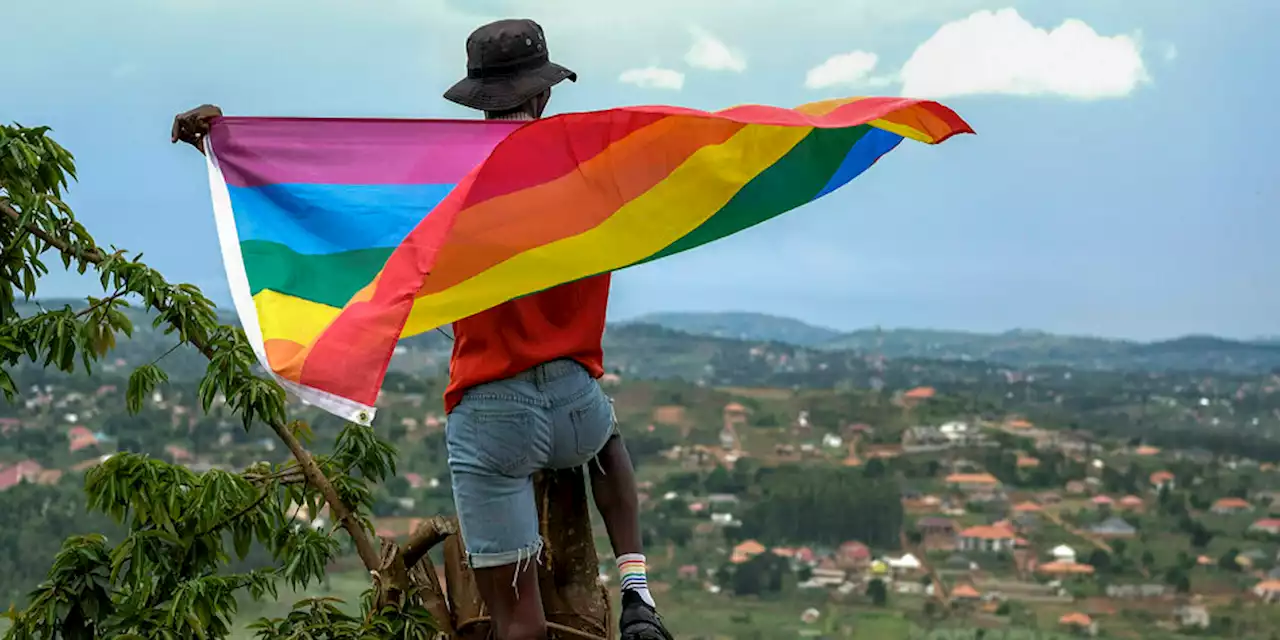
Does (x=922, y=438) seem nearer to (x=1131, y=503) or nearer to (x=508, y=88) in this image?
(x=1131, y=503)

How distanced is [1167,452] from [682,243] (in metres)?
51.8

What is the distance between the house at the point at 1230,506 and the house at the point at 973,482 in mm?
7261

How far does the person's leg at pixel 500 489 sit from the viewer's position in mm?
4070

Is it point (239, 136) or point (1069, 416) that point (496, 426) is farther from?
point (1069, 416)

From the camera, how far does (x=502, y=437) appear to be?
406 centimetres

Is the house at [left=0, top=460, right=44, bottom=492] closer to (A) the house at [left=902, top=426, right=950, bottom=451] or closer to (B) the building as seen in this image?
(A) the house at [left=902, top=426, right=950, bottom=451]

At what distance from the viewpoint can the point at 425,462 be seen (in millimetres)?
15758

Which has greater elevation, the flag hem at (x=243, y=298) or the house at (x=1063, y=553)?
the flag hem at (x=243, y=298)

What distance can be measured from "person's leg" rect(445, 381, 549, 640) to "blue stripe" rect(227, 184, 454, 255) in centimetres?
58

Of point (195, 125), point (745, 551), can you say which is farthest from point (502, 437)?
point (745, 551)

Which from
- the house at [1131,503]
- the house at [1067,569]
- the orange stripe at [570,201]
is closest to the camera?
the orange stripe at [570,201]

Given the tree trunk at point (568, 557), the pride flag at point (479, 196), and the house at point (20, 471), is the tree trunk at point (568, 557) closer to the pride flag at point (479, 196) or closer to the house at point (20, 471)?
the pride flag at point (479, 196)

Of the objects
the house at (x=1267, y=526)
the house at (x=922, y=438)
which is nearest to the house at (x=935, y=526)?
the house at (x=922, y=438)

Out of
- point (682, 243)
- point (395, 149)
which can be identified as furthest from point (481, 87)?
point (682, 243)
